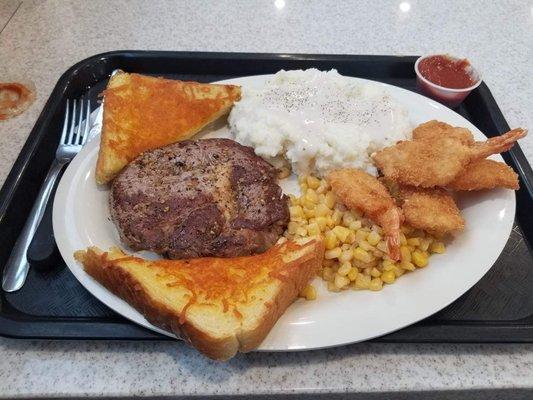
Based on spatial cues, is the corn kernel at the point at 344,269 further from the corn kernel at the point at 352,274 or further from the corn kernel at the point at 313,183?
the corn kernel at the point at 313,183

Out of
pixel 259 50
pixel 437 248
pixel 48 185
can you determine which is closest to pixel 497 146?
pixel 437 248

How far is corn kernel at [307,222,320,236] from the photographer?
207 cm

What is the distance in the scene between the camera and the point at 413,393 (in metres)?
1.77

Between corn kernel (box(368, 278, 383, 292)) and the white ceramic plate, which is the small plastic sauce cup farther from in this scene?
corn kernel (box(368, 278, 383, 292))

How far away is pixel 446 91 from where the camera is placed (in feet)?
9.18

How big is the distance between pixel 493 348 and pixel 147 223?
162cm

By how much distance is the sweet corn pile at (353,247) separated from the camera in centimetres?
196

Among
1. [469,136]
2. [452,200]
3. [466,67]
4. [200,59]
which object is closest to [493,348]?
[452,200]

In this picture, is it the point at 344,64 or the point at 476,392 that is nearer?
the point at 476,392

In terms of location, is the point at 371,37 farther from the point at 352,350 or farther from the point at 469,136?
the point at 352,350

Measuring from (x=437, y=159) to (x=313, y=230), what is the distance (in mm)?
704

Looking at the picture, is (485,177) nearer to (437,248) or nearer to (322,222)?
(437,248)

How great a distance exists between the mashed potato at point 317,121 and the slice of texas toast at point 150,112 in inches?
6.7

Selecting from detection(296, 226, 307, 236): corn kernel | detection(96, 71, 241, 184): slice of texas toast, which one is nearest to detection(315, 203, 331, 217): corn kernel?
detection(296, 226, 307, 236): corn kernel
